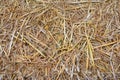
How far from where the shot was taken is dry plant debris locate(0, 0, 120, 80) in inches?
53.0

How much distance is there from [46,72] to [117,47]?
0.38 m

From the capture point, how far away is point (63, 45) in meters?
1.39

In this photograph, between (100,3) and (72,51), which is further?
(100,3)

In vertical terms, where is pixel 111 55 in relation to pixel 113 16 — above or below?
below

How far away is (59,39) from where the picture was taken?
1405 millimetres

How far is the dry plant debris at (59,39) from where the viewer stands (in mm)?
1347

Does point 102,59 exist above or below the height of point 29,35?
below

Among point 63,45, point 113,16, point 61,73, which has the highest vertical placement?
point 113,16

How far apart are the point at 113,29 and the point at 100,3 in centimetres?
18

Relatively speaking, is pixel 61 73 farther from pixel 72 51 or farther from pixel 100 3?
pixel 100 3

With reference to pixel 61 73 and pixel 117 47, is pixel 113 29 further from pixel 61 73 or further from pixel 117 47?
pixel 61 73

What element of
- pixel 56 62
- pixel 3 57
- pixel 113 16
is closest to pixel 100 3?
pixel 113 16

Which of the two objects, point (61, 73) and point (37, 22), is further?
point (37, 22)

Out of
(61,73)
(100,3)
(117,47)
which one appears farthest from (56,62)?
(100,3)
